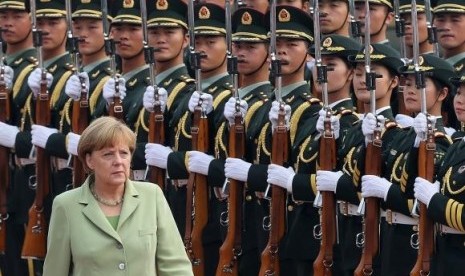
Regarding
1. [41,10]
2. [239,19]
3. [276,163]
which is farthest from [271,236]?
[41,10]

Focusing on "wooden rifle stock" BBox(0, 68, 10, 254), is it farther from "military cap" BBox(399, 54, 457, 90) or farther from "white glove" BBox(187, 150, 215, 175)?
"military cap" BBox(399, 54, 457, 90)

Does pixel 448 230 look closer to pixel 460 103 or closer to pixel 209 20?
pixel 460 103

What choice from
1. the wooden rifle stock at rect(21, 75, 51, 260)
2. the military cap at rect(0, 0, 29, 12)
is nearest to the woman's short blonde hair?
the wooden rifle stock at rect(21, 75, 51, 260)

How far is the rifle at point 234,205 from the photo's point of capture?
1445 centimetres

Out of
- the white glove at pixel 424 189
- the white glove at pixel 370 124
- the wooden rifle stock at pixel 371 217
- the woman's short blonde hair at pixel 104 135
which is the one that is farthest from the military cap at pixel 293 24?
the woman's short blonde hair at pixel 104 135

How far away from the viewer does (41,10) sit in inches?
669

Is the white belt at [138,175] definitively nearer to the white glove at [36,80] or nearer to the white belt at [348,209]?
the white glove at [36,80]

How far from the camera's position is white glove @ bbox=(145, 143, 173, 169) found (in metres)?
15.2

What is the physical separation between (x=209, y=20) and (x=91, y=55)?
59.4 inches

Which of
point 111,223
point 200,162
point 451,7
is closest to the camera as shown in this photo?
point 111,223

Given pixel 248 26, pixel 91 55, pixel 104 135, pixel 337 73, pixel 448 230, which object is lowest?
pixel 448 230

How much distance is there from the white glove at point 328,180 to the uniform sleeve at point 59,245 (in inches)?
153

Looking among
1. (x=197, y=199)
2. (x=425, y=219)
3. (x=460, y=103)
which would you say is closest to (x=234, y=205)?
(x=197, y=199)

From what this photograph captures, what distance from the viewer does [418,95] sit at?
13.1 m
